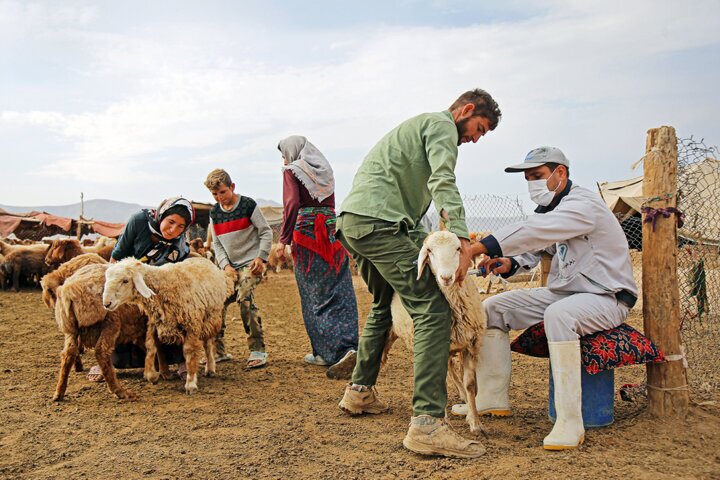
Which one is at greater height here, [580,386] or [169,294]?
[169,294]

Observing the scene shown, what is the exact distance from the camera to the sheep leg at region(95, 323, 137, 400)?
14.1 ft

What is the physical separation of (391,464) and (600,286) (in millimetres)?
1720

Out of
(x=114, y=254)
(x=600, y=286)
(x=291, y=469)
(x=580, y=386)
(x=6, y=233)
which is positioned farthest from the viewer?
(x=6, y=233)

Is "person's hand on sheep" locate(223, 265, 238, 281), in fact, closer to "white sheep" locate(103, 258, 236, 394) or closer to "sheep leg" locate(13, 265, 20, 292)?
"white sheep" locate(103, 258, 236, 394)

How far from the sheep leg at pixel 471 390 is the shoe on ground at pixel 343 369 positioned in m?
1.75

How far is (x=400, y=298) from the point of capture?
143 inches

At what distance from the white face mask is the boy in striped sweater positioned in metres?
2.79

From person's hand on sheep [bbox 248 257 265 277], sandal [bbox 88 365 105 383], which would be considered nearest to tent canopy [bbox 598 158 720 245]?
person's hand on sheep [bbox 248 257 265 277]

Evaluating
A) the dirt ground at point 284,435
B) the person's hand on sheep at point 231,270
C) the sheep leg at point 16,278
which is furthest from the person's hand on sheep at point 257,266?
the sheep leg at point 16,278

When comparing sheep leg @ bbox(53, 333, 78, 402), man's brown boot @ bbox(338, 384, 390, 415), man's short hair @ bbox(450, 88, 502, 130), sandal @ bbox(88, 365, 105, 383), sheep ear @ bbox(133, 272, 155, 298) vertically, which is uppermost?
man's short hair @ bbox(450, 88, 502, 130)

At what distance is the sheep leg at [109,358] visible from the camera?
4.31 meters

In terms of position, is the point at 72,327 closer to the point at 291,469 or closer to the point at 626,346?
the point at 291,469

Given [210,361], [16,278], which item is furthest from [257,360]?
[16,278]

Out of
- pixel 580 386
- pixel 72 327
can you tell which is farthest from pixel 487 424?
pixel 72 327
